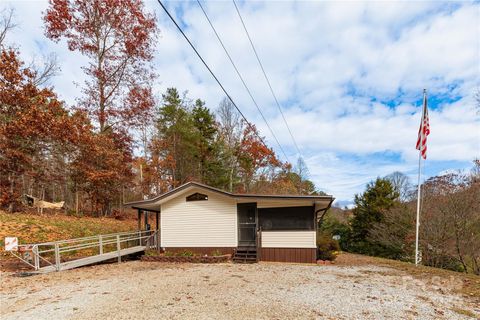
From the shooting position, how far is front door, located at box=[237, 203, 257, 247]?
38.8 feet

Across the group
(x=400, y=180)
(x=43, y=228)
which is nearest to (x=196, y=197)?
(x=43, y=228)

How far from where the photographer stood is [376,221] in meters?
19.1

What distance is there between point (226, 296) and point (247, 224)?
6188mm

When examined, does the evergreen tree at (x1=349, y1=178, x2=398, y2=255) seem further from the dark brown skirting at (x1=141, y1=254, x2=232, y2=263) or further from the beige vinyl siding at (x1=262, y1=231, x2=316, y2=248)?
the dark brown skirting at (x1=141, y1=254, x2=232, y2=263)

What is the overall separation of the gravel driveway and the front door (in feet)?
10.9

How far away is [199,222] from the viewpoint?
40.3 feet

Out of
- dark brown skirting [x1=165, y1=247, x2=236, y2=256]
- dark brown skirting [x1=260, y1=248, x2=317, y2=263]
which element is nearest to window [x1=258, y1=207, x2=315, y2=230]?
dark brown skirting [x1=260, y1=248, x2=317, y2=263]

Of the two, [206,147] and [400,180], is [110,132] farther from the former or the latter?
[400,180]

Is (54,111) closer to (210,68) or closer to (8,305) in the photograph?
(8,305)

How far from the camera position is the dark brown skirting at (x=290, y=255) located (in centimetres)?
1109

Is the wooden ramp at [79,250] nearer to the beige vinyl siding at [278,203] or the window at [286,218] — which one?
the beige vinyl siding at [278,203]

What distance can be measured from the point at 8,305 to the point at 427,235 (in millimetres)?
16633

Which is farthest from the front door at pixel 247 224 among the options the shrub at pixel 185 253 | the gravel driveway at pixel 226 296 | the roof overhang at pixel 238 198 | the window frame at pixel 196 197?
the gravel driveway at pixel 226 296

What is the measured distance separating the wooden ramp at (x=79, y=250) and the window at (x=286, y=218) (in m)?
5.29
